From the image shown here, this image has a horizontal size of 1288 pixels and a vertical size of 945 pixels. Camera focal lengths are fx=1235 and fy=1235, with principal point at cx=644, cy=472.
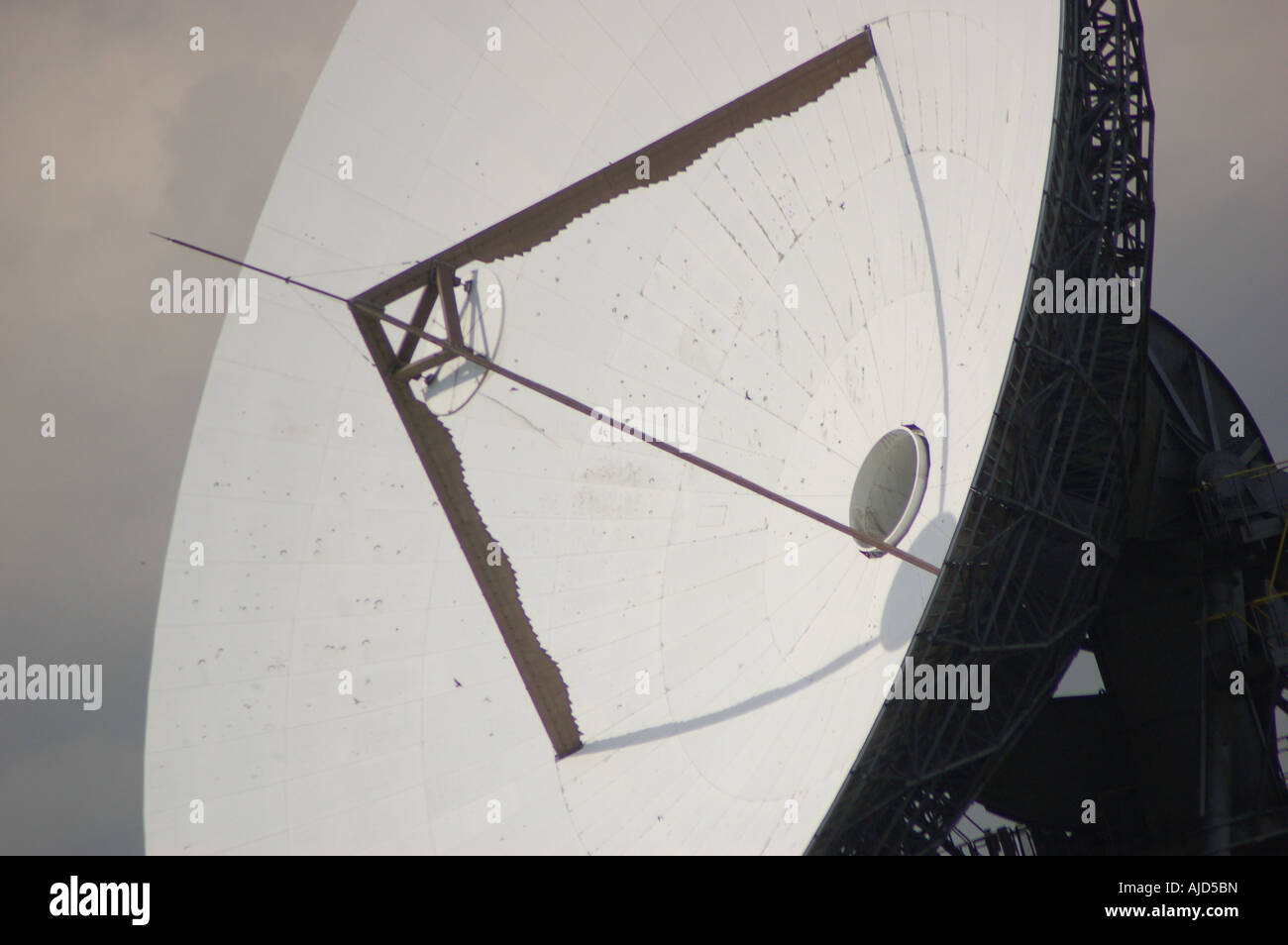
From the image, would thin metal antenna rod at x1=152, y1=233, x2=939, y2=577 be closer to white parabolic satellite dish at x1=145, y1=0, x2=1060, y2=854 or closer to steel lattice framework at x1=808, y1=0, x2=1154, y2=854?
steel lattice framework at x1=808, y1=0, x2=1154, y2=854

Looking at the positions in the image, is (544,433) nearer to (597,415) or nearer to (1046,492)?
(597,415)

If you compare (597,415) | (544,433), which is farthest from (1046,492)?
(544,433)

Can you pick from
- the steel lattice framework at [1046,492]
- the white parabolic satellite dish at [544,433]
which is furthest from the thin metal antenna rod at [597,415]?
the white parabolic satellite dish at [544,433]

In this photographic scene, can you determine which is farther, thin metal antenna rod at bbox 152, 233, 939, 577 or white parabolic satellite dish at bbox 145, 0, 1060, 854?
white parabolic satellite dish at bbox 145, 0, 1060, 854

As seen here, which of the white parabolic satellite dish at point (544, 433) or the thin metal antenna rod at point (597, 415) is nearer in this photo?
the thin metal antenna rod at point (597, 415)

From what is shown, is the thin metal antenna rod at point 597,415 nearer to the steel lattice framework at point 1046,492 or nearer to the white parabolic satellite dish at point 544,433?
the steel lattice framework at point 1046,492

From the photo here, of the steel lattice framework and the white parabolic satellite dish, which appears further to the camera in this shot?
the white parabolic satellite dish

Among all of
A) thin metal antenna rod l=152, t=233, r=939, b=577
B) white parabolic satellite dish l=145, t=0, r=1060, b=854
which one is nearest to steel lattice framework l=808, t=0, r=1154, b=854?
thin metal antenna rod l=152, t=233, r=939, b=577
